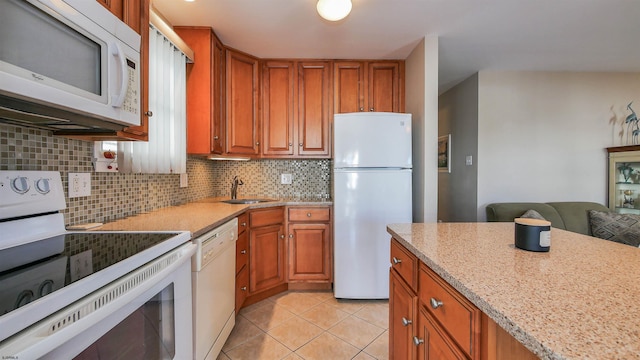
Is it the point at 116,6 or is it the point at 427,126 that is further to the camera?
the point at 427,126

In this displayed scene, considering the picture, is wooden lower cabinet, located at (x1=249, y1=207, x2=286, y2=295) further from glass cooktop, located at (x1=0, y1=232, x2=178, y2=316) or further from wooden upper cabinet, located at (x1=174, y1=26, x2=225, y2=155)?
glass cooktop, located at (x1=0, y1=232, x2=178, y2=316)

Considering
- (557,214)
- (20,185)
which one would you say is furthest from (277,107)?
(557,214)

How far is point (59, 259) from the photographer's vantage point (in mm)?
790

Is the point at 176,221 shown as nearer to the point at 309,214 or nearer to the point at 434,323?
the point at 309,214

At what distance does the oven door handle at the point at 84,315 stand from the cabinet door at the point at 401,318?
0.93 meters

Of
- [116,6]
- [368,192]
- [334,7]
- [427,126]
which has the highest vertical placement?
[334,7]

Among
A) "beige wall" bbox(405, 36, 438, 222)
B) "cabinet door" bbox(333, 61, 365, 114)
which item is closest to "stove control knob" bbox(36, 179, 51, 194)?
"cabinet door" bbox(333, 61, 365, 114)

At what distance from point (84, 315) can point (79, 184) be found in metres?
0.91

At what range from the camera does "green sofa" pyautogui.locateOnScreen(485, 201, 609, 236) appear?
8.36 ft

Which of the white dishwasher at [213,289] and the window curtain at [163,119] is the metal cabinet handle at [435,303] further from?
the window curtain at [163,119]

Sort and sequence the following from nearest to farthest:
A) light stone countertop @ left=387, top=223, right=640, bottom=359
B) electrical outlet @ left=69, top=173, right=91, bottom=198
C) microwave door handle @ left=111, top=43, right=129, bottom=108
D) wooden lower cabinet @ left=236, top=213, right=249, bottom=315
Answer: light stone countertop @ left=387, top=223, right=640, bottom=359 → microwave door handle @ left=111, top=43, right=129, bottom=108 → electrical outlet @ left=69, top=173, right=91, bottom=198 → wooden lower cabinet @ left=236, top=213, right=249, bottom=315

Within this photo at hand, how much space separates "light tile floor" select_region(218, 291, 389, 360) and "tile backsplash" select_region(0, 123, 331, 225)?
1.08 m

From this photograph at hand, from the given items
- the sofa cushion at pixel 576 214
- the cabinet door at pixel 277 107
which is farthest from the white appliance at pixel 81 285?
the sofa cushion at pixel 576 214

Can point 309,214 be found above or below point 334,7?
below
